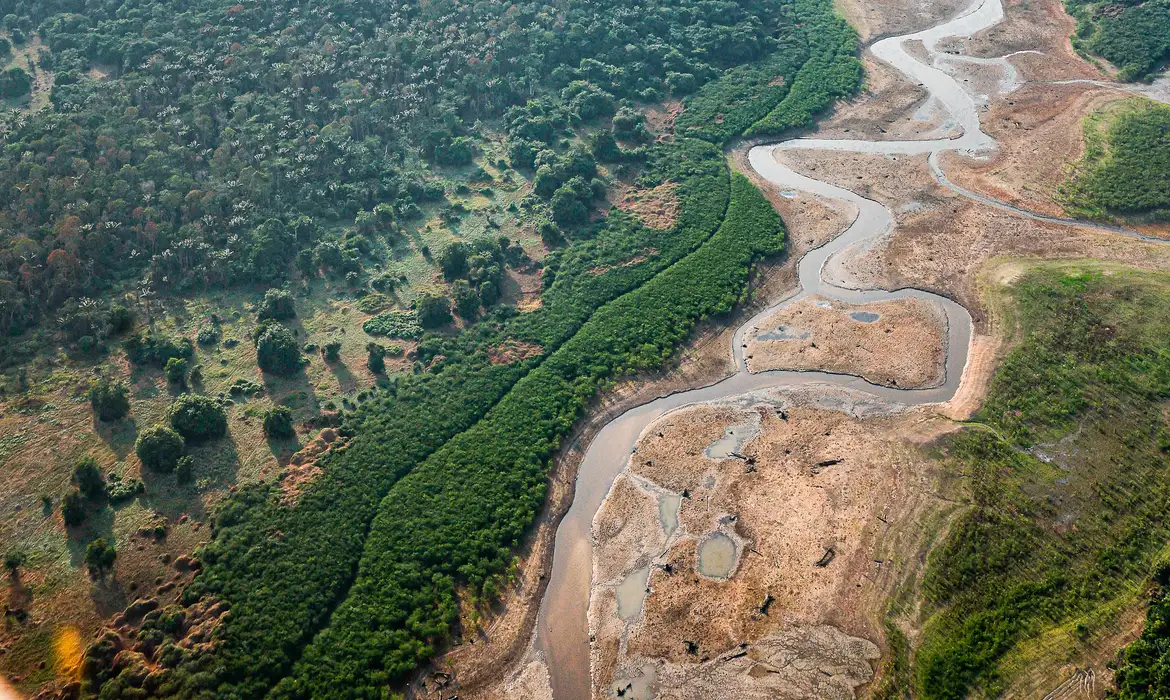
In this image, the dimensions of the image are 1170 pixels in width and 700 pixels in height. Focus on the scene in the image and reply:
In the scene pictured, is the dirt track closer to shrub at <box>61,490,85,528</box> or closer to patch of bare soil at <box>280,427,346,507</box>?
patch of bare soil at <box>280,427,346,507</box>

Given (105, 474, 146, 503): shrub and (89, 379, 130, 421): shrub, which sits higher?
(89, 379, 130, 421): shrub

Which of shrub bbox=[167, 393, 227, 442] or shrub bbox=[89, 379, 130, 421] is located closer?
shrub bbox=[167, 393, 227, 442]

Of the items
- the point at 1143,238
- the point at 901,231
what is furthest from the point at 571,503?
the point at 1143,238

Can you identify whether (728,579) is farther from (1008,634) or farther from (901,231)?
(901,231)

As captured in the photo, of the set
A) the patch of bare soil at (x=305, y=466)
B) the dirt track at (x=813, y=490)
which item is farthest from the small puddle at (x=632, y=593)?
the patch of bare soil at (x=305, y=466)

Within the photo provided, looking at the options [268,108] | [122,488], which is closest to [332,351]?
[122,488]

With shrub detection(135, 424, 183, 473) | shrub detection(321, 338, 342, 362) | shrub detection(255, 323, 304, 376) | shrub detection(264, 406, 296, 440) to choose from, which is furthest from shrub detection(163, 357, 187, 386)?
shrub detection(321, 338, 342, 362)

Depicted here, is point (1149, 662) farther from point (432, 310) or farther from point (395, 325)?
point (395, 325)
